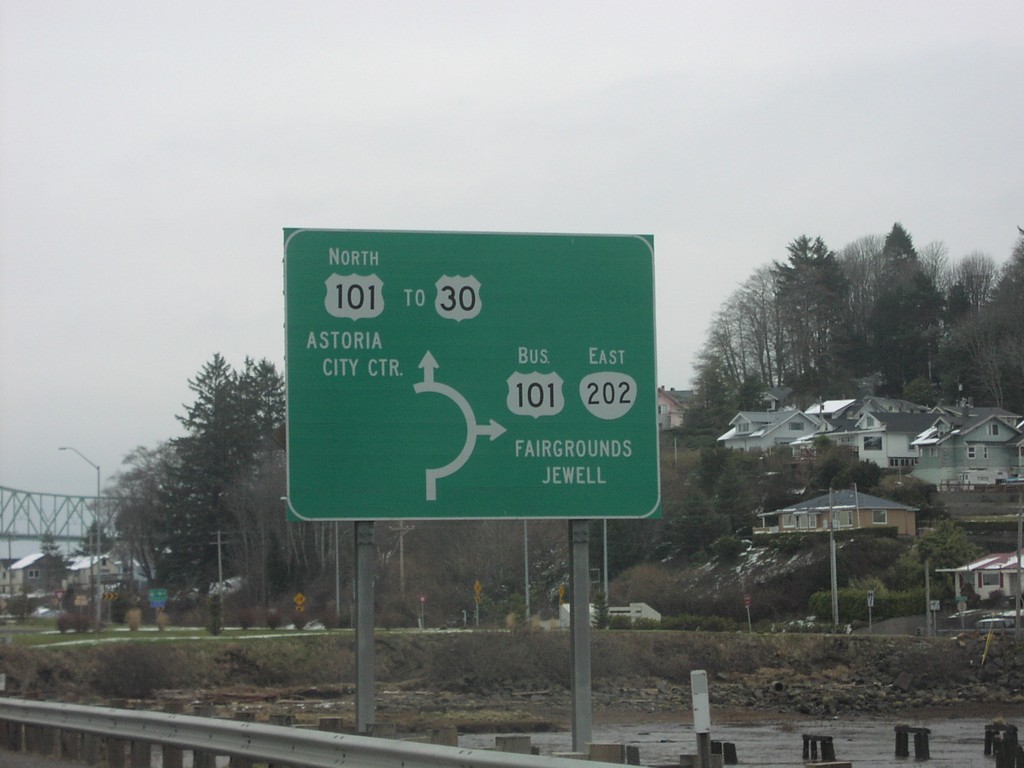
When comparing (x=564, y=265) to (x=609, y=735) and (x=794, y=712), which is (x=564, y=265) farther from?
(x=794, y=712)

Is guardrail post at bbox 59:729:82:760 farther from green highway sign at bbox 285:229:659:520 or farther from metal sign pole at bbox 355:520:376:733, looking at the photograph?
green highway sign at bbox 285:229:659:520

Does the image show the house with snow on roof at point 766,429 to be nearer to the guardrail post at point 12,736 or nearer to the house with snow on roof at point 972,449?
the house with snow on roof at point 972,449

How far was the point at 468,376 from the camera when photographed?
1485 cm

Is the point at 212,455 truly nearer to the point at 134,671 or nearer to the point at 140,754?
the point at 134,671

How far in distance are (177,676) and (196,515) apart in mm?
42849

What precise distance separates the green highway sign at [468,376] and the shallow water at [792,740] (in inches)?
444

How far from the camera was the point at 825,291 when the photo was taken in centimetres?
14200

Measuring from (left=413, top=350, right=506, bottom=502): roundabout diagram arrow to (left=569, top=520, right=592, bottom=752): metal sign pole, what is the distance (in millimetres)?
1450

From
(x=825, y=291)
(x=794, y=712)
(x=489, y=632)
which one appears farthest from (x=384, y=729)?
(x=825, y=291)

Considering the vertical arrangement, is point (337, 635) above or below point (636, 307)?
below

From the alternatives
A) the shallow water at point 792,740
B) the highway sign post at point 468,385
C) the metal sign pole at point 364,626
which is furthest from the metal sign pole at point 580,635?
the shallow water at point 792,740

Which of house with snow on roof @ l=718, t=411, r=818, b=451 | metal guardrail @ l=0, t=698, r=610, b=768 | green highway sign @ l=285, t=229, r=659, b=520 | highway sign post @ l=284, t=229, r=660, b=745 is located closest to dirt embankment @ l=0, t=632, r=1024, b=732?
metal guardrail @ l=0, t=698, r=610, b=768

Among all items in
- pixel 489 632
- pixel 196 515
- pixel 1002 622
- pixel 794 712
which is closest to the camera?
pixel 794 712

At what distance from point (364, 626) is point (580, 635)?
2.40 metres
